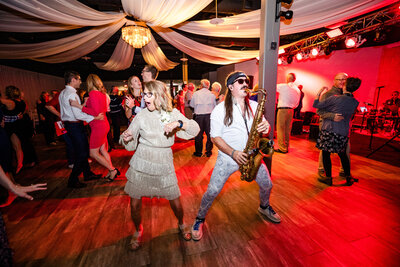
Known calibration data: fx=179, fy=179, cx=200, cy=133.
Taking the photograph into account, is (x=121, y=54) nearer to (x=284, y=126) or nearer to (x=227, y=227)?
(x=284, y=126)

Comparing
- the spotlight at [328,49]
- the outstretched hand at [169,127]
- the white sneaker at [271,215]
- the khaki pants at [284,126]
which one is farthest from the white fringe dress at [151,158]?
the spotlight at [328,49]

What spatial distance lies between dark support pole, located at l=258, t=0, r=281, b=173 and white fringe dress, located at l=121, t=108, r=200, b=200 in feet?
5.92

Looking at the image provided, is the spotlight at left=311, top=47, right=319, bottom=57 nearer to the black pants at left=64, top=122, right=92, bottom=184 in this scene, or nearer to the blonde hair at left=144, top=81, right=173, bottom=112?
the blonde hair at left=144, top=81, right=173, bottom=112

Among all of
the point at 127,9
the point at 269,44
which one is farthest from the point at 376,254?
the point at 127,9

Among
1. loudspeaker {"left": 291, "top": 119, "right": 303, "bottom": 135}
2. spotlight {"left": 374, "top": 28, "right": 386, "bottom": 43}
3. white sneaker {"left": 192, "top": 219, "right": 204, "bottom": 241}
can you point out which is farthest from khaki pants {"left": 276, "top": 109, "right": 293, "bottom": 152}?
white sneaker {"left": 192, "top": 219, "right": 204, "bottom": 241}

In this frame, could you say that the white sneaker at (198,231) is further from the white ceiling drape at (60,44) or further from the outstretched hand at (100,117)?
the white ceiling drape at (60,44)

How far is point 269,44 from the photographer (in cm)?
279

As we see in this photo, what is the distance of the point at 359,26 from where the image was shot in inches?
198

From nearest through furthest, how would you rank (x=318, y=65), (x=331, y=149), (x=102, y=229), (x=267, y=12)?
(x=102, y=229)
(x=267, y=12)
(x=331, y=149)
(x=318, y=65)

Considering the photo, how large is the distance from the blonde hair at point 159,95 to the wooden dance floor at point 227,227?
1455 mm

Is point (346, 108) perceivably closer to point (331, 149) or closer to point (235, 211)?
point (331, 149)

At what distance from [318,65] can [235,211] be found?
8.71m

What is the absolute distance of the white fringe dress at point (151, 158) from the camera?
5.43 ft

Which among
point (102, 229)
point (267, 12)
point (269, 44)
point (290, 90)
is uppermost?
point (267, 12)
